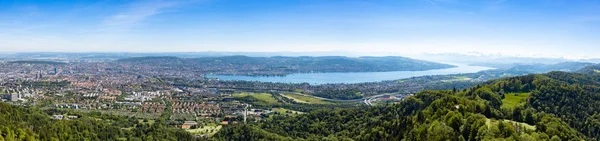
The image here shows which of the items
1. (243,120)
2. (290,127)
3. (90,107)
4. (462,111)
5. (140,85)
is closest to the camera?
(462,111)

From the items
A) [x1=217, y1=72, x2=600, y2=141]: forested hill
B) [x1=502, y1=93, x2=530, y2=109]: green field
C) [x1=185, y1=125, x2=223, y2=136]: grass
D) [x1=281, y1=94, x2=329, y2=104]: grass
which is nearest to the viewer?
[x1=217, y1=72, x2=600, y2=141]: forested hill

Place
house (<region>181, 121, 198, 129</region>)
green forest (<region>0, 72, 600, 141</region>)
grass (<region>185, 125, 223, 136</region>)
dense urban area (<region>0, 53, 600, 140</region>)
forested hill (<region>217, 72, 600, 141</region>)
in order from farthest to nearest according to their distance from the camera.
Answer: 1. house (<region>181, 121, 198, 129</region>)
2. grass (<region>185, 125, 223, 136</region>)
3. dense urban area (<region>0, 53, 600, 140</region>)
4. green forest (<region>0, 72, 600, 141</region>)
5. forested hill (<region>217, 72, 600, 141</region>)

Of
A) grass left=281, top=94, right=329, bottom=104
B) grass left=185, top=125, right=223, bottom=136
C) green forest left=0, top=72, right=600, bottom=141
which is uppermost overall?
green forest left=0, top=72, right=600, bottom=141

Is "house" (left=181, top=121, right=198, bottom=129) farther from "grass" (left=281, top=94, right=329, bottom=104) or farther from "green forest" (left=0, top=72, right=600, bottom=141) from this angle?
"grass" (left=281, top=94, right=329, bottom=104)

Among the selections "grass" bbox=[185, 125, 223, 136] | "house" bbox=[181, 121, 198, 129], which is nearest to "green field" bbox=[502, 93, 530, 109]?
"grass" bbox=[185, 125, 223, 136]

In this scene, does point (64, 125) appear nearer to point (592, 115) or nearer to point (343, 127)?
point (343, 127)

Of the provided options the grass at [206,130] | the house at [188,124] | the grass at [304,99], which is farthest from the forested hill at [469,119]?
the grass at [304,99]

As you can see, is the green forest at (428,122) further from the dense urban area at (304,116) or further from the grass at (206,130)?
the grass at (206,130)

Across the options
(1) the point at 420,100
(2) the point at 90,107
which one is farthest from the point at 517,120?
(2) the point at 90,107
